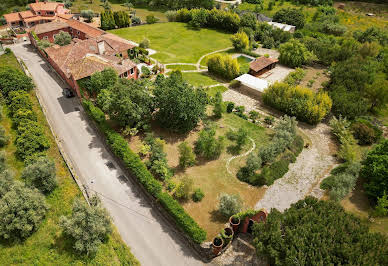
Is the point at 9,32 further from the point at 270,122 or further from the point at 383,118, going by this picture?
the point at 383,118

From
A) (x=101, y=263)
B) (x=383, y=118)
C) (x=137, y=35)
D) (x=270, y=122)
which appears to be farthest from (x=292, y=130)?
(x=137, y=35)

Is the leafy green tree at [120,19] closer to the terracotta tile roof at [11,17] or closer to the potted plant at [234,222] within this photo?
the terracotta tile roof at [11,17]

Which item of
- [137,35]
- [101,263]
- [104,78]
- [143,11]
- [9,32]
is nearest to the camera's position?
[101,263]

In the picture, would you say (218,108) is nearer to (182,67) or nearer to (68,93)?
(182,67)

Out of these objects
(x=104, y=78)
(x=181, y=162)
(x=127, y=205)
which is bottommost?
(x=127, y=205)

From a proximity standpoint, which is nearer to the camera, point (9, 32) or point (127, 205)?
point (127, 205)

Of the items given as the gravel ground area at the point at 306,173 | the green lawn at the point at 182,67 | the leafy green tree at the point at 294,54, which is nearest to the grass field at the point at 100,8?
the green lawn at the point at 182,67
